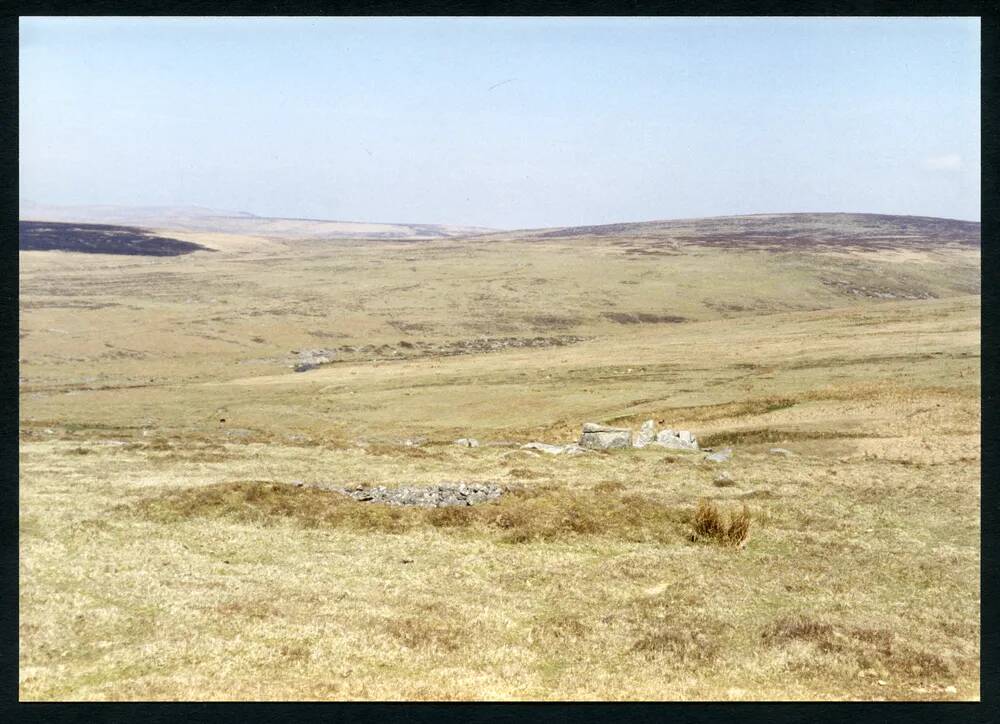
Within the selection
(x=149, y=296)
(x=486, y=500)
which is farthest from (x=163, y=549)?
(x=149, y=296)

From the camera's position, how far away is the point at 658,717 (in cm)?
838

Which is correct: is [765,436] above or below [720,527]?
below

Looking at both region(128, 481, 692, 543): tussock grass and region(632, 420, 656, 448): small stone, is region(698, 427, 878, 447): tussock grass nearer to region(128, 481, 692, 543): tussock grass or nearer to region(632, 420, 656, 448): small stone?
region(632, 420, 656, 448): small stone

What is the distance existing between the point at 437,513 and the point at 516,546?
374 cm

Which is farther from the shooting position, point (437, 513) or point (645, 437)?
point (645, 437)

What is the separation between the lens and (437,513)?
25.7 m

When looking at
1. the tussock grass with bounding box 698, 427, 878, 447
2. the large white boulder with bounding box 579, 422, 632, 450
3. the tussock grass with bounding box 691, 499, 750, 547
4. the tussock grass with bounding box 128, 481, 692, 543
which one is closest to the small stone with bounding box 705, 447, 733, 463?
the tussock grass with bounding box 698, 427, 878, 447

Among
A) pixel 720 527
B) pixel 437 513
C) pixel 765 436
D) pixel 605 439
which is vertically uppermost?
pixel 720 527

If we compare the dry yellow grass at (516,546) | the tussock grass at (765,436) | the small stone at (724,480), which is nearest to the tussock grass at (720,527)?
the dry yellow grass at (516,546)

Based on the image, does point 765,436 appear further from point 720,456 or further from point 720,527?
point 720,527

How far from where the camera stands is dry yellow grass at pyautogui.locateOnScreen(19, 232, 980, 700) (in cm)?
1395

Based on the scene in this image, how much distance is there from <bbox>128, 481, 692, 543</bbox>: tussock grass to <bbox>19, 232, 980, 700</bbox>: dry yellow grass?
126mm

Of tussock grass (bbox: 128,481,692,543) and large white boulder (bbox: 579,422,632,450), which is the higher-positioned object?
tussock grass (bbox: 128,481,692,543)

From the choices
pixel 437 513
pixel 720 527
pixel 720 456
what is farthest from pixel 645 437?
pixel 720 527
